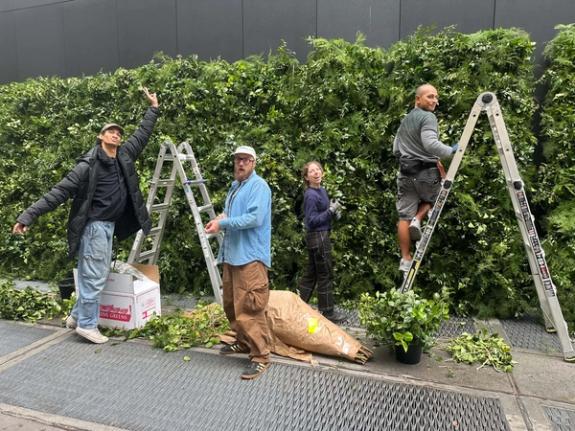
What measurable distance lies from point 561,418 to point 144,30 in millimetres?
7300

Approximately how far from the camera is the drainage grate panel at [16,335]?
4277 millimetres

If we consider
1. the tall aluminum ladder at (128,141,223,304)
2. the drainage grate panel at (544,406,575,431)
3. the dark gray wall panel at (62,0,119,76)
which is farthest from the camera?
the dark gray wall panel at (62,0,119,76)

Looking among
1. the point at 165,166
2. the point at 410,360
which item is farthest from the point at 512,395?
the point at 165,166

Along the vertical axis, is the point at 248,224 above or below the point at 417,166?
below

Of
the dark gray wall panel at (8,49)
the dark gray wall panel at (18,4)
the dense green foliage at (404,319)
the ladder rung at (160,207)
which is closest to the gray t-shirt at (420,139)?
the dense green foliage at (404,319)

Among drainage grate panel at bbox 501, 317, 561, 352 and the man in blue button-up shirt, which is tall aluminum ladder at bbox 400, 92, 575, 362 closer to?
drainage grate panel at bbox 501, 317, 561, 352

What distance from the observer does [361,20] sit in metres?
5.95

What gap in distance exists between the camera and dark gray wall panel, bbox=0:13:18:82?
8.20 m

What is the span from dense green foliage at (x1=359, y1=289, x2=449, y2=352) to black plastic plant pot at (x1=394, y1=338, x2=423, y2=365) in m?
0.05

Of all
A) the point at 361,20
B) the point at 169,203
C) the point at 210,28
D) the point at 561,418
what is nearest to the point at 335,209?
the point at 169,203

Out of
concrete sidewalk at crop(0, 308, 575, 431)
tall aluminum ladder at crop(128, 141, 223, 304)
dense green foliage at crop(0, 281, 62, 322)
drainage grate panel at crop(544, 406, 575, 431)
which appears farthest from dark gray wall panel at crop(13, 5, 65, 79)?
drainage grate panel at crop(544, 406, 575, 431)

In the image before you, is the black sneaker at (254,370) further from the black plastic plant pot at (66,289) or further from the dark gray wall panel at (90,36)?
the dark gray wall panel at (90,36)

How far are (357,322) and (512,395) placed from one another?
1.69 meters

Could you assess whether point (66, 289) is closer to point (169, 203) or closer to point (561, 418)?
point (169, 203)
